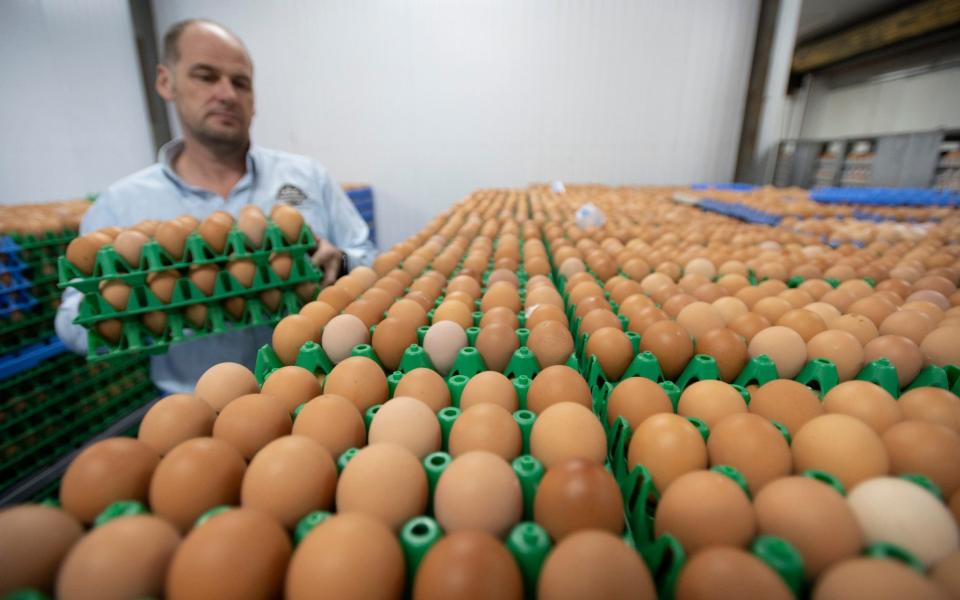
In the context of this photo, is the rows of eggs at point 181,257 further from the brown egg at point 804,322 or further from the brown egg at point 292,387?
the brown egg at point 804,322

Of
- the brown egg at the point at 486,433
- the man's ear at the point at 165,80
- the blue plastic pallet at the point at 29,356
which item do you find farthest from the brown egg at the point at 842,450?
the blue plastic pallet at the point at 29,356

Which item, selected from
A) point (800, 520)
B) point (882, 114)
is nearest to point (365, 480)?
point (800, 520)

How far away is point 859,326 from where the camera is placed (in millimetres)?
838

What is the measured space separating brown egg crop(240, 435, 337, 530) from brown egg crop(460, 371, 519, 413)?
0.22m

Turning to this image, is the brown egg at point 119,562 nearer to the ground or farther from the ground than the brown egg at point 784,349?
Result: nearer to the ground

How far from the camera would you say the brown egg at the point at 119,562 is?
339mm

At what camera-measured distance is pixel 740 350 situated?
2.52 feet

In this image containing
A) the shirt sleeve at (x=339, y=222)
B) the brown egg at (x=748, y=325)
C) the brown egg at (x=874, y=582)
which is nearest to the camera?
the brown egg at (x=874, y=582)

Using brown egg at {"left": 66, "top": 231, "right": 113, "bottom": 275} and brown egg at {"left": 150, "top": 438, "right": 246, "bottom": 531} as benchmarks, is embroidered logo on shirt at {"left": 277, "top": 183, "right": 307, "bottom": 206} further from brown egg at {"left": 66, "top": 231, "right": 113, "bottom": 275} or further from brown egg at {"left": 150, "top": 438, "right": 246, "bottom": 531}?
brown egg at {"left": 150, "top": 438, "right": 246, "bottom": 531}

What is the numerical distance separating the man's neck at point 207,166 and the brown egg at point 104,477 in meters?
1.65

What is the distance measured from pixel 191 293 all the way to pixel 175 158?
118cm

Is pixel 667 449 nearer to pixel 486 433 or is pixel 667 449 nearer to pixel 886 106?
pixel 486 433

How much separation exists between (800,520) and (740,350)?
16.9 inches

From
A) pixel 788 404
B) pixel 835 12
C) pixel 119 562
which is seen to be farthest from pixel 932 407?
pixel 835 12
